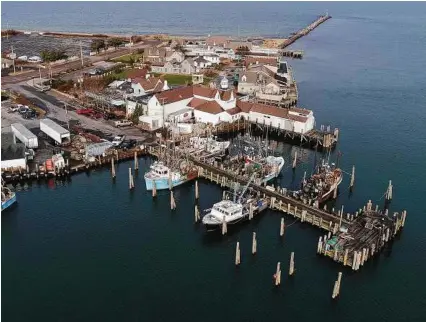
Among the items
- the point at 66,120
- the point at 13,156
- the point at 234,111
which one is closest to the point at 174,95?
the point at 234,111

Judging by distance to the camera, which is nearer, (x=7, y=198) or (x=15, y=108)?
(x=7, y=198)

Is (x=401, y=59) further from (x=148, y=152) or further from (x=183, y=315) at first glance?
(x=183, y=315)

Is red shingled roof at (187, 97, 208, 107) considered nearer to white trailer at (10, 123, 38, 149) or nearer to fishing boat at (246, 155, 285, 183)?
fishing boat at (246, 155, 285, 183)

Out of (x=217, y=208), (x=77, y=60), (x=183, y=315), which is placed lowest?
(x=183, y=315)

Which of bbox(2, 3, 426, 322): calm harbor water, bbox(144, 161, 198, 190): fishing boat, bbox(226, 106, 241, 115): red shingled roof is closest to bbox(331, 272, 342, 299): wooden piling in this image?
bbox(2, 3, 426, 322): calm harbor water

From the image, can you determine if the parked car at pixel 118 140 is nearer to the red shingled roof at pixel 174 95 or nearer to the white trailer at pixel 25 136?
the red shingled roof at pixel 174 95

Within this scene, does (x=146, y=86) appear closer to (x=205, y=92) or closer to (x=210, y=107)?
(x=205, y=92)

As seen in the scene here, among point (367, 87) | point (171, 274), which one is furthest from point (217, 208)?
point (367, 87)

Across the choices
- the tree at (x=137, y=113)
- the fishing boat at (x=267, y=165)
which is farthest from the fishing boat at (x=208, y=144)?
the tree at (x=137, y=113)
